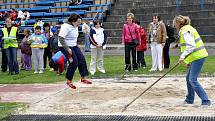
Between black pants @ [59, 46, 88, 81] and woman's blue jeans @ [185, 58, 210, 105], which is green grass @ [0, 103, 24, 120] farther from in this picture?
woman's blue jeans @ [185, 58, 210, 105]

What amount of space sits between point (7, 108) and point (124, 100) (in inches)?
99.2

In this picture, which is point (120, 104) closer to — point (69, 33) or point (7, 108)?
point (7, 108)

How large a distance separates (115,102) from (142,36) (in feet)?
24.3

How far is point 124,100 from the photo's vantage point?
403 inches

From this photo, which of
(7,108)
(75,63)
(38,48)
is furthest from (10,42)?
(7,108)

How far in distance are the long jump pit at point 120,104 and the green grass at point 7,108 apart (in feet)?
0.73

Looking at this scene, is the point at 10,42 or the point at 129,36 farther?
the point at 10,42

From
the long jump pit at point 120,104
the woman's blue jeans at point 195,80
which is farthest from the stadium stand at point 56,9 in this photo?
the woman's blue jeans at point 195,80

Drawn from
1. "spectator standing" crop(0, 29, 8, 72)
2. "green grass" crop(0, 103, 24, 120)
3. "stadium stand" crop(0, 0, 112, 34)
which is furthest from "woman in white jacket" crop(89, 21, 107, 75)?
"stadium stand" crop(0, 0, 112, 34)

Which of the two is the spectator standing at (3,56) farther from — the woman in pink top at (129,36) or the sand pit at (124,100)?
the sand pit at (124,100)

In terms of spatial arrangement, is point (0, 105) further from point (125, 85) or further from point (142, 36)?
point (142, 36)

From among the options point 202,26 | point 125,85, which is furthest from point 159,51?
point 202,26

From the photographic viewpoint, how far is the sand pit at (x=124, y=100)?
898cm

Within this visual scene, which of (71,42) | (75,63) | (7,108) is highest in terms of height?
(71,42)
